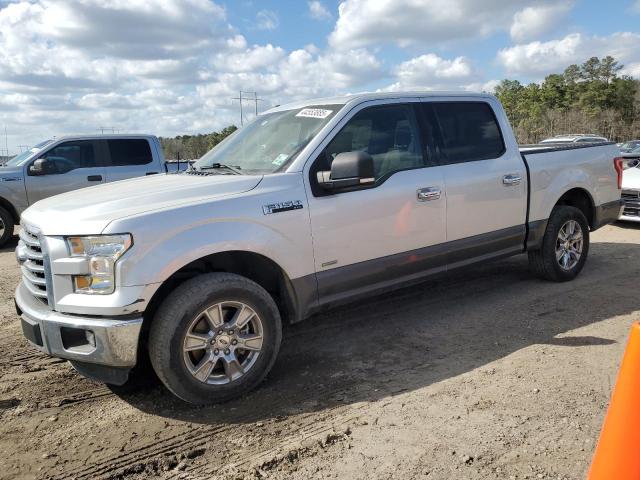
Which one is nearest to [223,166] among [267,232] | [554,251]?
[267,232]

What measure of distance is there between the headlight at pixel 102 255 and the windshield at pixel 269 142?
1.23 metres

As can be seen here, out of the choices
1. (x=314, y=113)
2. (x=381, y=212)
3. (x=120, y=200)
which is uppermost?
(x=314, y=113)

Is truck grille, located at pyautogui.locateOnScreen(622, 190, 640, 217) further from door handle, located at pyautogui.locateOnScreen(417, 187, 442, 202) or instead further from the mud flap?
the mud flap

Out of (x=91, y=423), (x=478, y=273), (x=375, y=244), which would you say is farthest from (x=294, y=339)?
(x=478, y=273)

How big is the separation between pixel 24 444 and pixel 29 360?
1332mm

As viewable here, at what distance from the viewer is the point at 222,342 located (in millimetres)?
3395

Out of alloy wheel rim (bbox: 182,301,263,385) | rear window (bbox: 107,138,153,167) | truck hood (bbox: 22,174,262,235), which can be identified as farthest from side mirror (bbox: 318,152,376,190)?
rear window (bbox: 107,138,153,167)

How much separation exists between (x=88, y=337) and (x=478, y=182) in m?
3.47

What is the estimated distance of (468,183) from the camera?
15.4ft

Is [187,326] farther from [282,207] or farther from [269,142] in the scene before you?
[269,142]

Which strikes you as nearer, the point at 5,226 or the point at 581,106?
the point at 5,226

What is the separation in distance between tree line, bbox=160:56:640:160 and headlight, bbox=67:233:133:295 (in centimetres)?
5545

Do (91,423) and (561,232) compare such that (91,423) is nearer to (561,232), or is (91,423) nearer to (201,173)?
(201,173)

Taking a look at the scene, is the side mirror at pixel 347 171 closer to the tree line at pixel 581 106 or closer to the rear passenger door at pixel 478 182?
the rear passenger door at pixel 478 182
